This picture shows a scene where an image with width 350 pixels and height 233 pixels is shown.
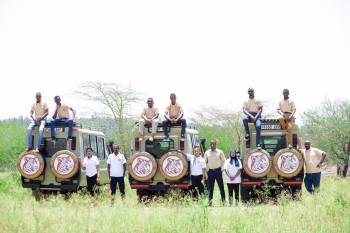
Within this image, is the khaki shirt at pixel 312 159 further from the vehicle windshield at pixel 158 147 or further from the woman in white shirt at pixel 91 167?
the woman in white shirt at pixel 91 167

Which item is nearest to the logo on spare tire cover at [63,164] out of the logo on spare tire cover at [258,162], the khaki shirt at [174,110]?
the khaki shirt at [174,110]

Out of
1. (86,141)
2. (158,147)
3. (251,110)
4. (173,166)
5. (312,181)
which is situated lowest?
(312,181)

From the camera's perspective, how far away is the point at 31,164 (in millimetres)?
15891

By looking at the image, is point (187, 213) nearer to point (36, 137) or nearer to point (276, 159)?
point (276, 159)

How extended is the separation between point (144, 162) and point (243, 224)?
5814mm

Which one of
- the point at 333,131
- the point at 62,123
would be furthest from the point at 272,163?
the point at 333,131

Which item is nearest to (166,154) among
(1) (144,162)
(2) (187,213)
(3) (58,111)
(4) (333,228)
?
(1) (144,162)

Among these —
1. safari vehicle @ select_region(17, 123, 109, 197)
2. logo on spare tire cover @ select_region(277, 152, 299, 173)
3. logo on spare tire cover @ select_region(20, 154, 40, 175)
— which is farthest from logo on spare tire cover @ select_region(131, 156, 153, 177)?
logo on spare tire cover @ select_region(277, 152, 299, 173)

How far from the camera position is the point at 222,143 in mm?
53531

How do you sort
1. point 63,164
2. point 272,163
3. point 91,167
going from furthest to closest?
point 63,164, point 91,167, point 272,163

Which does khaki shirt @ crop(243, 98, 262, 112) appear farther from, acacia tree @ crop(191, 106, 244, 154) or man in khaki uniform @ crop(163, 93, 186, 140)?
acacia tree @ crop(191, 106, 244, 154)

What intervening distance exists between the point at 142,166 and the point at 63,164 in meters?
2.23

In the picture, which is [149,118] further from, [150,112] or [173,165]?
[173,165]

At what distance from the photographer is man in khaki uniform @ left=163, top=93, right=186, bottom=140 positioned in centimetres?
1582
